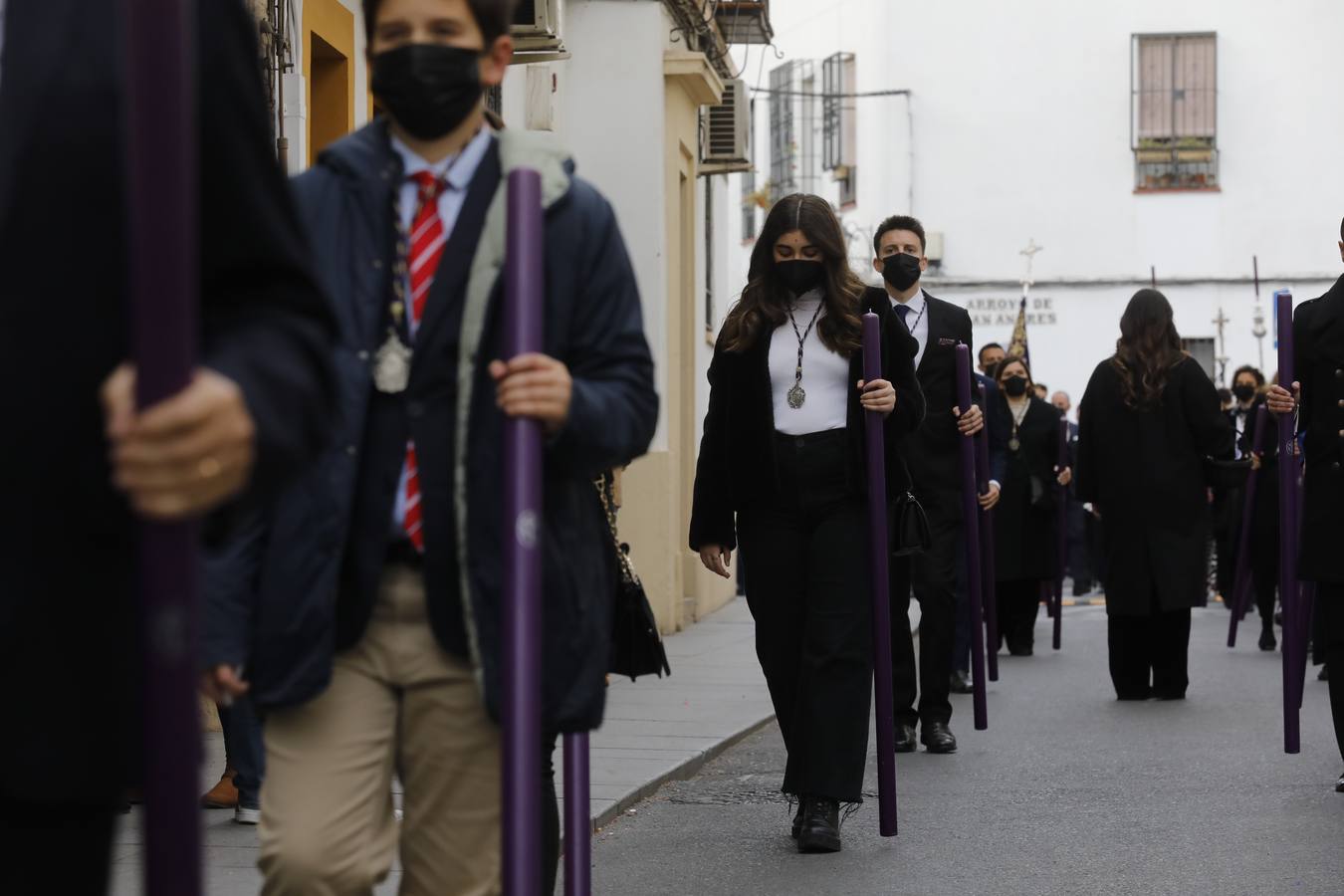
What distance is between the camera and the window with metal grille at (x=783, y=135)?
136 feet

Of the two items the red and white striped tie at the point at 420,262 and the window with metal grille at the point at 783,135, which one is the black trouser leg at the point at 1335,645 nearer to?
the red and white striped tie at the point at 420,262

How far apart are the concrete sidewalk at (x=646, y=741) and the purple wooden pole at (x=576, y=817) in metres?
0.82

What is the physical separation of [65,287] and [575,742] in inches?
79.9

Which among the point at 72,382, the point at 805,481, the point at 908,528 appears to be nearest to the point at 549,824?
the point at 805,481

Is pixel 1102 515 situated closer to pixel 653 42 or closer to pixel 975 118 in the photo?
pixel 653 42

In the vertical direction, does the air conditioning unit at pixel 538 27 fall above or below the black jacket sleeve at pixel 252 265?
above

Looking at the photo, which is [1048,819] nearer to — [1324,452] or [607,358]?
[1324,452]

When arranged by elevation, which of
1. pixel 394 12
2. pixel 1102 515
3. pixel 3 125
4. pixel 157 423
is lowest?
pixel 1102 515

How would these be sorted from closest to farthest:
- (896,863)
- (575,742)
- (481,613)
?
(481,613)
(575,742)
(896,863)

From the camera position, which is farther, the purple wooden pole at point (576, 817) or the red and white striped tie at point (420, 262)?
the purple wooden pole at point (576, 817)

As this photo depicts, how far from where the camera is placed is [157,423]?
1.88m

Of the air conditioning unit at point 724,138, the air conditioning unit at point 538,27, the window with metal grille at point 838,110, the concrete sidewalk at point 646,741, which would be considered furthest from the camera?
the window with metal grille at point 838,110

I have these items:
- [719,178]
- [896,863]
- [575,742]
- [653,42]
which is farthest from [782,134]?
[575,742]

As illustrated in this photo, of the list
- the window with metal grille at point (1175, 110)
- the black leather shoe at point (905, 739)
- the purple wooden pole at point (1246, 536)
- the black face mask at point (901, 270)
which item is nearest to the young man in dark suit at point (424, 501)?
the black face mask at point (901, 270)
